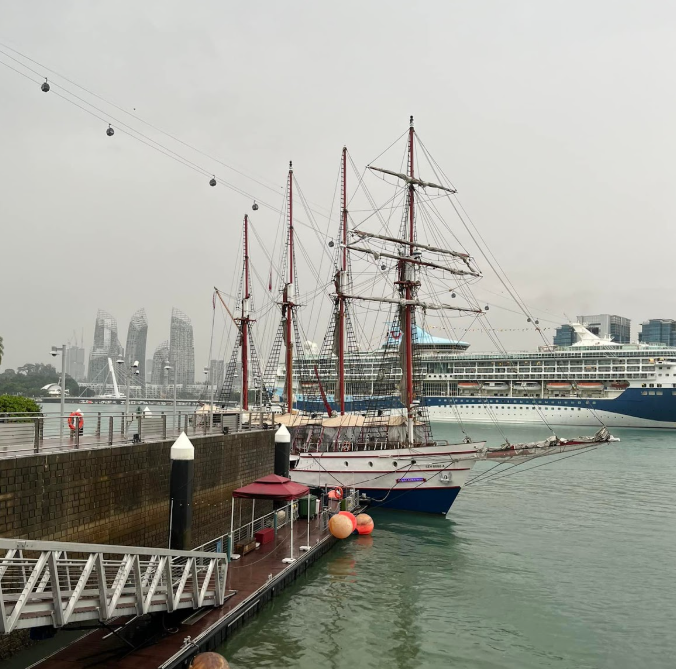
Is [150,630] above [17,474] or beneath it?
beneath

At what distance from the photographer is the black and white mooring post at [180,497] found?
15461 millimetres

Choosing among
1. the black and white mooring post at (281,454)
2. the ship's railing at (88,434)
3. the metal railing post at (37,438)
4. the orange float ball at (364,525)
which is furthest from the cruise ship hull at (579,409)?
the metal railing post at (37,438)

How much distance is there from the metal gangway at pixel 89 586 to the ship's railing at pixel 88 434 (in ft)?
7.62

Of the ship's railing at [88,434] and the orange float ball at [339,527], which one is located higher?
the ship's railing at [88,434]

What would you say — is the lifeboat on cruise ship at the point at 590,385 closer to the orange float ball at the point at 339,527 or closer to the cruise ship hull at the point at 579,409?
the cruise ship hull at the point at 579,409

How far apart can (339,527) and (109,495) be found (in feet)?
31.6

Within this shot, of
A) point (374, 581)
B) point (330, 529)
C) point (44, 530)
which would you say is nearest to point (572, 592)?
point (374, 581)

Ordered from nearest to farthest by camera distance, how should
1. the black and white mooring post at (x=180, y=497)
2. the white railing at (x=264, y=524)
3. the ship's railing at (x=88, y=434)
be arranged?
the ship's railing at (x=88, y=434) → the black and white mooring post at (x=180, y=497) → the white railing at (x=264, y=524)

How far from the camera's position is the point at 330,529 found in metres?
23.0

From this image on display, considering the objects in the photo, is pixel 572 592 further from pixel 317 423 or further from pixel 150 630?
pixel 317 423

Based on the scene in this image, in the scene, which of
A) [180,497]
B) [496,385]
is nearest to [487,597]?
[180,497]

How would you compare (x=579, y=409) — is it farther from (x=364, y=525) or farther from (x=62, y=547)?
(x=62, y=547)

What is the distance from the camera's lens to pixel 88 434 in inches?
774

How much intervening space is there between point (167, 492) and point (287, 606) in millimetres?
4285
